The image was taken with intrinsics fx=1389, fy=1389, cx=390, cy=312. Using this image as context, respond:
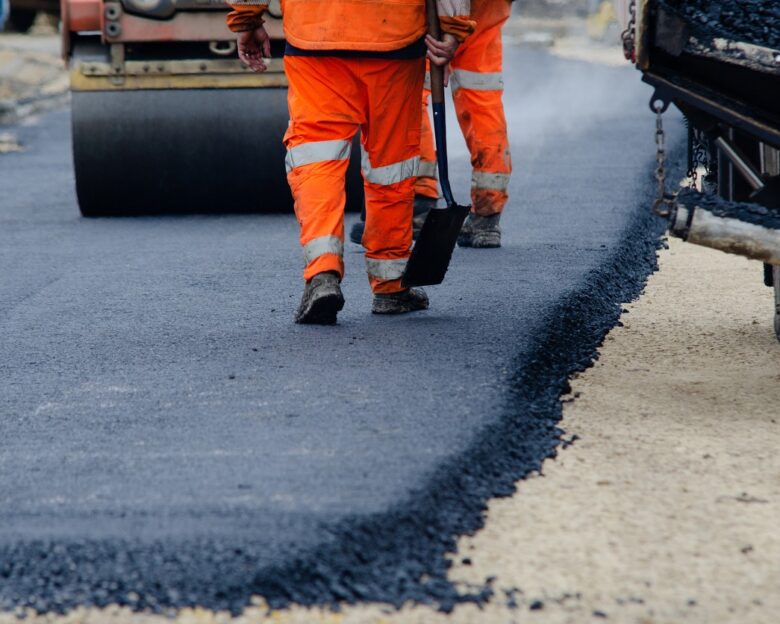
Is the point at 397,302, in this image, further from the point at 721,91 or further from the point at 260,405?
the point at 721,91

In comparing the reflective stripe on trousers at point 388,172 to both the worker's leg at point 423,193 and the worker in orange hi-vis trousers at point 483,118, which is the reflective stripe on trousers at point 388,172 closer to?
the worker in orange hi-vis trousers at point 483,118

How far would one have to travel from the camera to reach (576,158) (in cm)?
875

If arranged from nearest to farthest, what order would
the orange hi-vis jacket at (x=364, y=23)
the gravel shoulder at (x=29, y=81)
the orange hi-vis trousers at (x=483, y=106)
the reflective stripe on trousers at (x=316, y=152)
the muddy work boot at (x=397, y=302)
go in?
the orange hi-vis jacket at (x=364, y=23) → the reflective stripe on trousers at (x=316, y=152) → the muddy work boot at (x=397, y=302) → the orange hi-vis trousers at (x=483, y=106) → the gravel shoulder at (x=29, y=81)

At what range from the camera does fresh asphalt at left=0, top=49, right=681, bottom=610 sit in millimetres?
2461

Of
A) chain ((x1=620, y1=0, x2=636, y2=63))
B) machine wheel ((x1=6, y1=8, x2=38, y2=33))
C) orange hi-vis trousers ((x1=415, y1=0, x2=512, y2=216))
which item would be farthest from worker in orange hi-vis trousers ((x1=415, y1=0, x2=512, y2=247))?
machine wheel ((x1=6, y1=8, x2=38, y2=33))

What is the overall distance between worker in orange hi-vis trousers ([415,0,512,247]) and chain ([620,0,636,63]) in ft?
6.37

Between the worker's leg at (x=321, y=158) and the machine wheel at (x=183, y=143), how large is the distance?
95.0 inches

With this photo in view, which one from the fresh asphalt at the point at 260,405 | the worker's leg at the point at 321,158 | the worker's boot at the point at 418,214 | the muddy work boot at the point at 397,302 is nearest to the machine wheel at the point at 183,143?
the fresh asphalt at the point at 260,405

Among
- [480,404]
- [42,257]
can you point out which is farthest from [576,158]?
[480,404]

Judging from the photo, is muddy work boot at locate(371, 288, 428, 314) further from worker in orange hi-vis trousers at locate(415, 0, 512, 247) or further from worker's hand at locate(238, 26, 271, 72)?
worker in orange hi-vis trousers at locate(415, 0, 512, 247)

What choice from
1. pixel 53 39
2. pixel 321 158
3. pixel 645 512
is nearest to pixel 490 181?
pixel 321 158

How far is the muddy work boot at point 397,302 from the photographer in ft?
14.6

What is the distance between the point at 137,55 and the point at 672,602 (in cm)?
506

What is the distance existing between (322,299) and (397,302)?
352 millimetres
